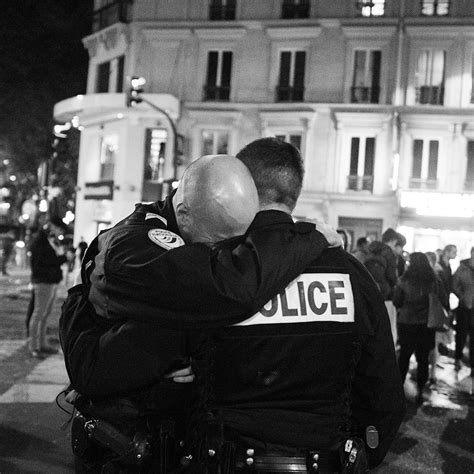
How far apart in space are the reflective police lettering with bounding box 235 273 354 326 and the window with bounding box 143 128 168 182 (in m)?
22.8

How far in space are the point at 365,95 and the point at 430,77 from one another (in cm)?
233

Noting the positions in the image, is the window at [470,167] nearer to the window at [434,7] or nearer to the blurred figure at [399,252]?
the window at [434,7]

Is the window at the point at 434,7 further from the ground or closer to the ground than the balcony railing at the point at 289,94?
further from the ground

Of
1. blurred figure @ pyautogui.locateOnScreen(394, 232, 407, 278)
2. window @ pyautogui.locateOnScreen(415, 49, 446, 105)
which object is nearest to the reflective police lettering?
blurred figure @ pyautogui.locateOnScreen(394, 232, 407, 278)

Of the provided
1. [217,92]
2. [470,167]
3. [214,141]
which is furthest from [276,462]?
[217,92]

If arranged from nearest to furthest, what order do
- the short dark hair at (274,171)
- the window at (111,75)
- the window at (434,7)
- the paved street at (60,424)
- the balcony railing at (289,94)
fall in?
the short dark hair at (274,171), the paved street at (60,424), the window at (434,7), the balcony railing at (289,94), the window at (111,75)

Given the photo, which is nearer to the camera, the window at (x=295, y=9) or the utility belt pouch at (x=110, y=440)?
the utility belt pouch at (x=110, y=440)

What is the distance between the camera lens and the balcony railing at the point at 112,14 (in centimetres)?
2544

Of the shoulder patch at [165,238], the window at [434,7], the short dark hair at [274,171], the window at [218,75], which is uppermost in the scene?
the window at [434,7]

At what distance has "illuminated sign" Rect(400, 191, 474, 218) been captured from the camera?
20.8m

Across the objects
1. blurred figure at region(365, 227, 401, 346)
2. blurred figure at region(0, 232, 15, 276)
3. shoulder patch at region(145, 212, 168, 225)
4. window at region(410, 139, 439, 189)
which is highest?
window at region(410, 139, 439, 189)

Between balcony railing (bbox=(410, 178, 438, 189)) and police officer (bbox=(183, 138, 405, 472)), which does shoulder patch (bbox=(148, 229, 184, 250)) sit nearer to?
police officer (bbox=(183, 138, 405, 472))

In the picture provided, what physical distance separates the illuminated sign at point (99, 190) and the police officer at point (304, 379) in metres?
23.5

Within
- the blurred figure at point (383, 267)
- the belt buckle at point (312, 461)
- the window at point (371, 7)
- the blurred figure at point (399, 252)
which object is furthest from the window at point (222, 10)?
the belt buckle at point (312, 461)
